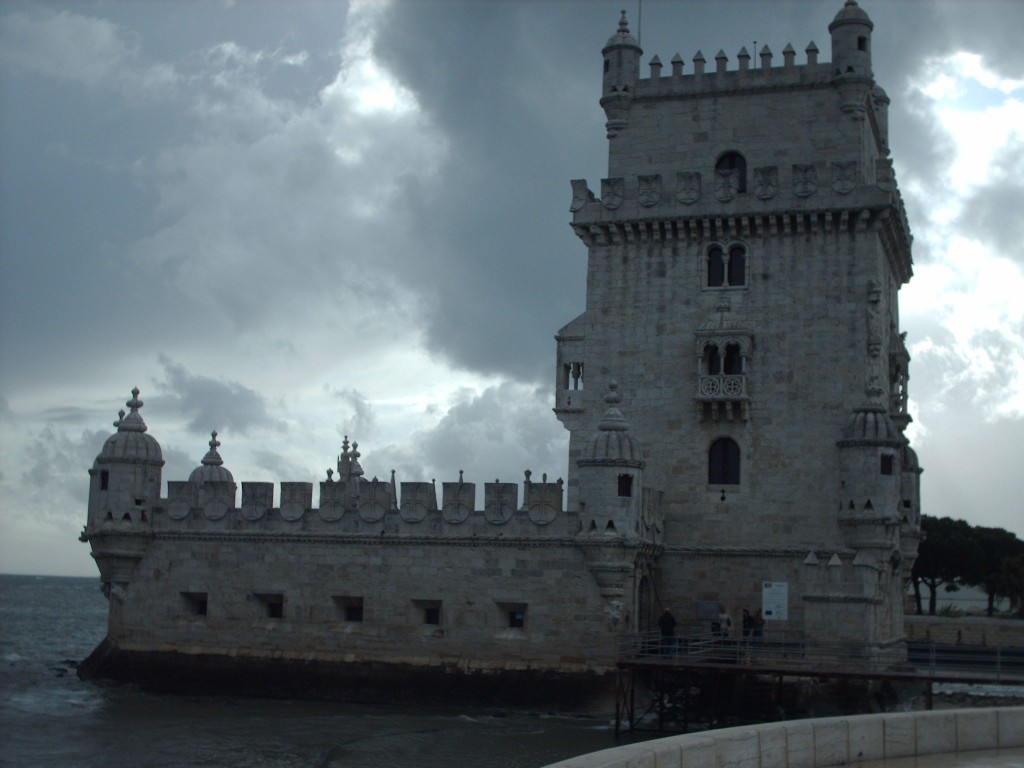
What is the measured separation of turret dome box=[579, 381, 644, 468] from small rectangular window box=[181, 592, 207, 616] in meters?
11.8

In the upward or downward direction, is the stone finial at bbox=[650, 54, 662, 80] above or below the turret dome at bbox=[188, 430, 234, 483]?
above

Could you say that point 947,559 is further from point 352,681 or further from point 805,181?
point 352,681

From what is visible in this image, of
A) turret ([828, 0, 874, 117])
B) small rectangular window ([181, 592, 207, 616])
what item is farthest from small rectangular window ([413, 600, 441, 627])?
turret ([828, 0, 874, 117])

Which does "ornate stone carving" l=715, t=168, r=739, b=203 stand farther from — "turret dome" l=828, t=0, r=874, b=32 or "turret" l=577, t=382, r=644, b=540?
"turret" l=577, t=382, r=644, b=540

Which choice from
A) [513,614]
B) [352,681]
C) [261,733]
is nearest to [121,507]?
[352,681]

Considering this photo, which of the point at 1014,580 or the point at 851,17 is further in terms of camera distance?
the point at 1014,580

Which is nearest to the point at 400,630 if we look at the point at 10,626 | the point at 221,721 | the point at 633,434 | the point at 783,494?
the point at 221,721

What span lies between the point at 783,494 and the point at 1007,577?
39.6m

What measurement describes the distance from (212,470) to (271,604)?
21.3 ft

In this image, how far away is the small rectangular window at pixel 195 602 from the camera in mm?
35906

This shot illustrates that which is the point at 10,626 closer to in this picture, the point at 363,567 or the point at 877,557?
the point at 363,567

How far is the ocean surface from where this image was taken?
1083 inches

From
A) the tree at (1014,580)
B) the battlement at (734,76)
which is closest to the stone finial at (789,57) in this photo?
the battlement at (734,76)

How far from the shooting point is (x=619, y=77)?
38625mm
